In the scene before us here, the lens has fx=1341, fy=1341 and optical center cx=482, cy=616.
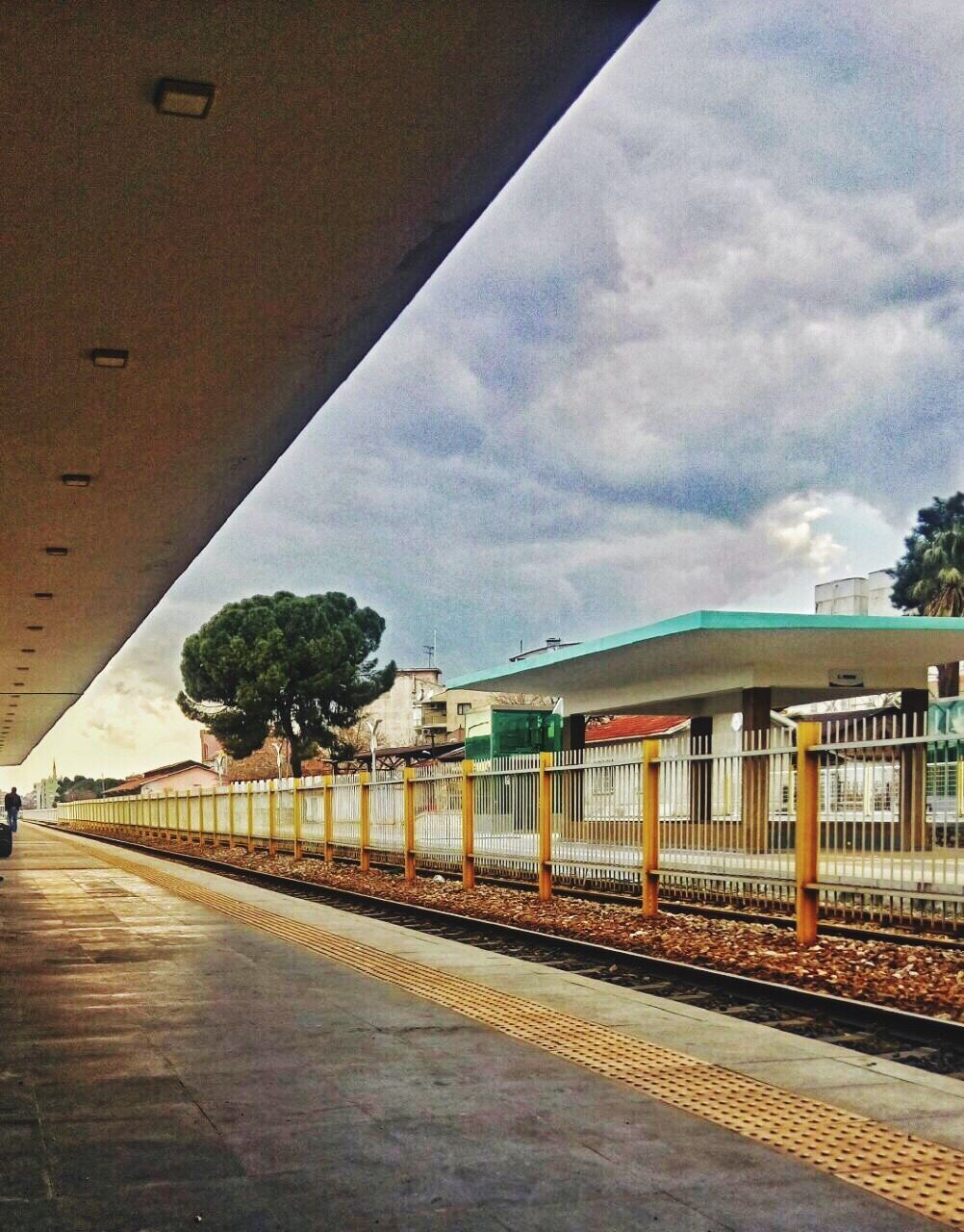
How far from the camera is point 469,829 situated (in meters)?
18.0

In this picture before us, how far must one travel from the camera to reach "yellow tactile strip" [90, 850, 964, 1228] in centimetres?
443

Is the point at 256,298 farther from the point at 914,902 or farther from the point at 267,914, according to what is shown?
the point at 267,914

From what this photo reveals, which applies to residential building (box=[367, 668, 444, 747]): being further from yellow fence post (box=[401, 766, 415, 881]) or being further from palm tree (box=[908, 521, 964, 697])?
yellow fence post (box=[401, 766, 415, 881])

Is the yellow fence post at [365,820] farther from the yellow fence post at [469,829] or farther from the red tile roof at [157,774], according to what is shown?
the red tile roof at [157,774]

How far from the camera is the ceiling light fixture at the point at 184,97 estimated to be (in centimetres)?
562

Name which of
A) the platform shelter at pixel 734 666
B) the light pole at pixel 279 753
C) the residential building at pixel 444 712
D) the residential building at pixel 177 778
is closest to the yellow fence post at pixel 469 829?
the platform shelter at pixel 734 666

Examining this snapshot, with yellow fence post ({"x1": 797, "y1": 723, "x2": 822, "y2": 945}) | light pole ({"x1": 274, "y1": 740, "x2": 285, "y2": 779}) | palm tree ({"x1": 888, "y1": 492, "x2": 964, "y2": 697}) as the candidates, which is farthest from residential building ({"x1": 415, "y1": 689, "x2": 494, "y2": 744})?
yellow fence post ({"x1": 797, "y1": 723, "x2": 822, "y2": 945})

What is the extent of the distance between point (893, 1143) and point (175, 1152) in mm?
2574

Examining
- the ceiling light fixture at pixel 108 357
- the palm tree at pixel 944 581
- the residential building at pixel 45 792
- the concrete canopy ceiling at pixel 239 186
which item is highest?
the palm tree at pixel 944 581

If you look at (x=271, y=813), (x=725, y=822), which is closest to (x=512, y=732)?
(x=271, y=813)

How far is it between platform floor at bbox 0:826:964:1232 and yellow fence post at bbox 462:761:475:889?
8574mm

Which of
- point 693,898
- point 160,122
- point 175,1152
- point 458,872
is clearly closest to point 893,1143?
point 175,1152

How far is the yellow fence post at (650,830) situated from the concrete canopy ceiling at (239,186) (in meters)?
4.99

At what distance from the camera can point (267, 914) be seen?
46.8 ft
